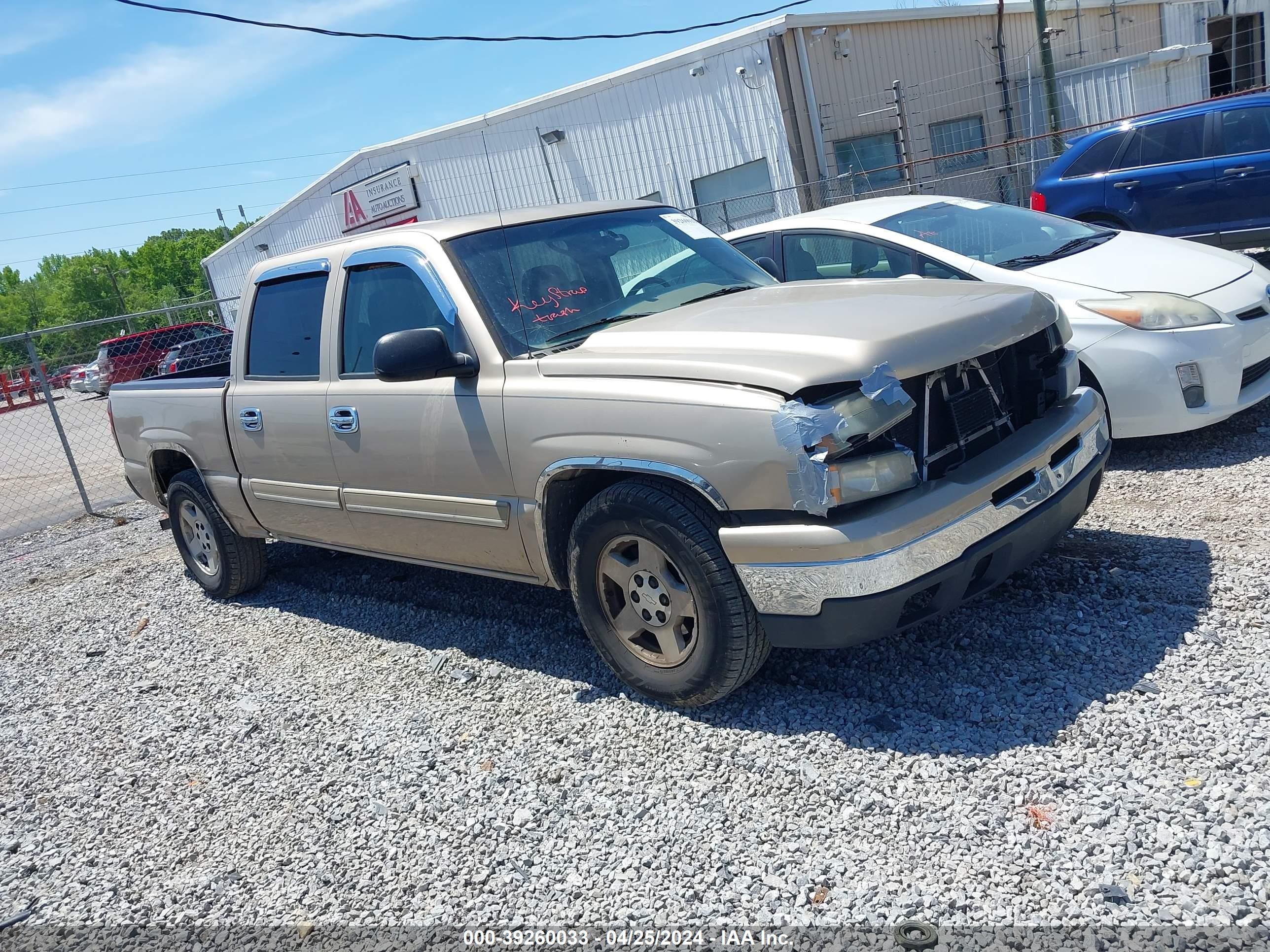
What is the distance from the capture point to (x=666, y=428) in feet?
10.6

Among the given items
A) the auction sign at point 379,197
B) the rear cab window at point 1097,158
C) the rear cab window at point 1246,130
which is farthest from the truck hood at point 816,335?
the auction sign at point 379,197

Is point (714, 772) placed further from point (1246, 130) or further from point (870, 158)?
point (870, 158)

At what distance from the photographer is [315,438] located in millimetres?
4672

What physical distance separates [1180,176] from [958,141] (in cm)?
941

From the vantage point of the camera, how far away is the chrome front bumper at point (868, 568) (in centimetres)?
297

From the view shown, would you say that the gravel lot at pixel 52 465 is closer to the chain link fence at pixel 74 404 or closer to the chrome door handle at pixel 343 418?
the chain link fence at pixel 74 404

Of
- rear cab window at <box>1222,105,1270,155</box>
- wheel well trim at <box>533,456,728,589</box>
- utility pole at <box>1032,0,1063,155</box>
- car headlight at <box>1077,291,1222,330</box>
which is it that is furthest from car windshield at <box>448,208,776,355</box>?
utility pole at <box>1032,0,1063,155</box>

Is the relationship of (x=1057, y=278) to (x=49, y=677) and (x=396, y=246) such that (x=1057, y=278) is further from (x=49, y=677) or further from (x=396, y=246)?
(x=49, y=677)

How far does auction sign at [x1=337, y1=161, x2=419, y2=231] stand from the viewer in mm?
22531

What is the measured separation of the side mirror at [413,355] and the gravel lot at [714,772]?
1.39m

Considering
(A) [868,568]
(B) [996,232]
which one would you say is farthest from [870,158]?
(A) [868,568]

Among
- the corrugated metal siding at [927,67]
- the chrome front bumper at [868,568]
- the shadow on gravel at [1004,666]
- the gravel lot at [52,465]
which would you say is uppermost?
the corrugated metal siding at [927,67]

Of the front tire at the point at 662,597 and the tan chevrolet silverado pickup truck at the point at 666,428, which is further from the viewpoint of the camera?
the front tire at the point at 662,597

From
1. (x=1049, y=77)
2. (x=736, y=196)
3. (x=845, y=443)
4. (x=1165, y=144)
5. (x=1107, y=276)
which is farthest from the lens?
(x=736, y=196)
